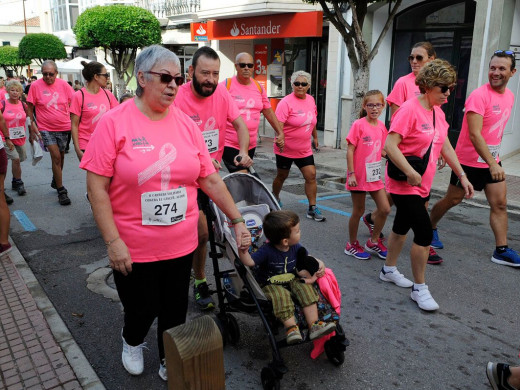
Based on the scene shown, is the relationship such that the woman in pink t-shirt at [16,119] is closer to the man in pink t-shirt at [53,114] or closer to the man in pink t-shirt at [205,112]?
the man in pink t-shirt at [53,114]

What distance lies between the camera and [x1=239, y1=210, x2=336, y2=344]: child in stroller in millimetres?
2965

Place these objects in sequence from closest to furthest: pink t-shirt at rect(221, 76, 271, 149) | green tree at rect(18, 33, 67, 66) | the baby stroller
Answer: the baby stroller
pink t-shirt at rect(221, 76, 271, 149)
green tree at rect(18, 33, 67, 66)

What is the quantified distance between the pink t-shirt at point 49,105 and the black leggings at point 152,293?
5291 mm

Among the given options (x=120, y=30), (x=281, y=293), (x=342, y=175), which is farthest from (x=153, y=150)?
(x=120, y=30)

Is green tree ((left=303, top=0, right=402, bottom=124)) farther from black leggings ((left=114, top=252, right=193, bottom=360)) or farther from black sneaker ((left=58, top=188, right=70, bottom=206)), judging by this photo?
black leggings ((left=114, top=252, right=193, bottom=360))

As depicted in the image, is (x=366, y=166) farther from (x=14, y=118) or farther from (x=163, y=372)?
(x=14, y=118)

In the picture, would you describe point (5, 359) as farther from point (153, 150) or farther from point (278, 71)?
point (278, 71)

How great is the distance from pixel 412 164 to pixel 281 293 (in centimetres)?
177

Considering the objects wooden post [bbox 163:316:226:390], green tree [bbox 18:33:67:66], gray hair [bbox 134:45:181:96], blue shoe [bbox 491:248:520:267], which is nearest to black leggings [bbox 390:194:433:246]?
blue shoe [bbox 491:248:520:267]

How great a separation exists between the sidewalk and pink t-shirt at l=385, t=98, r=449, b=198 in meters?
2.76

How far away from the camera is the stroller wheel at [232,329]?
344 cm

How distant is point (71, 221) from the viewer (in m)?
6.57

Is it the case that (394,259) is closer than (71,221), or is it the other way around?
(394,259)

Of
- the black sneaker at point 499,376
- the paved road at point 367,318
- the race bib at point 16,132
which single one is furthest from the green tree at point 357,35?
the black sneaker at point 499,376
